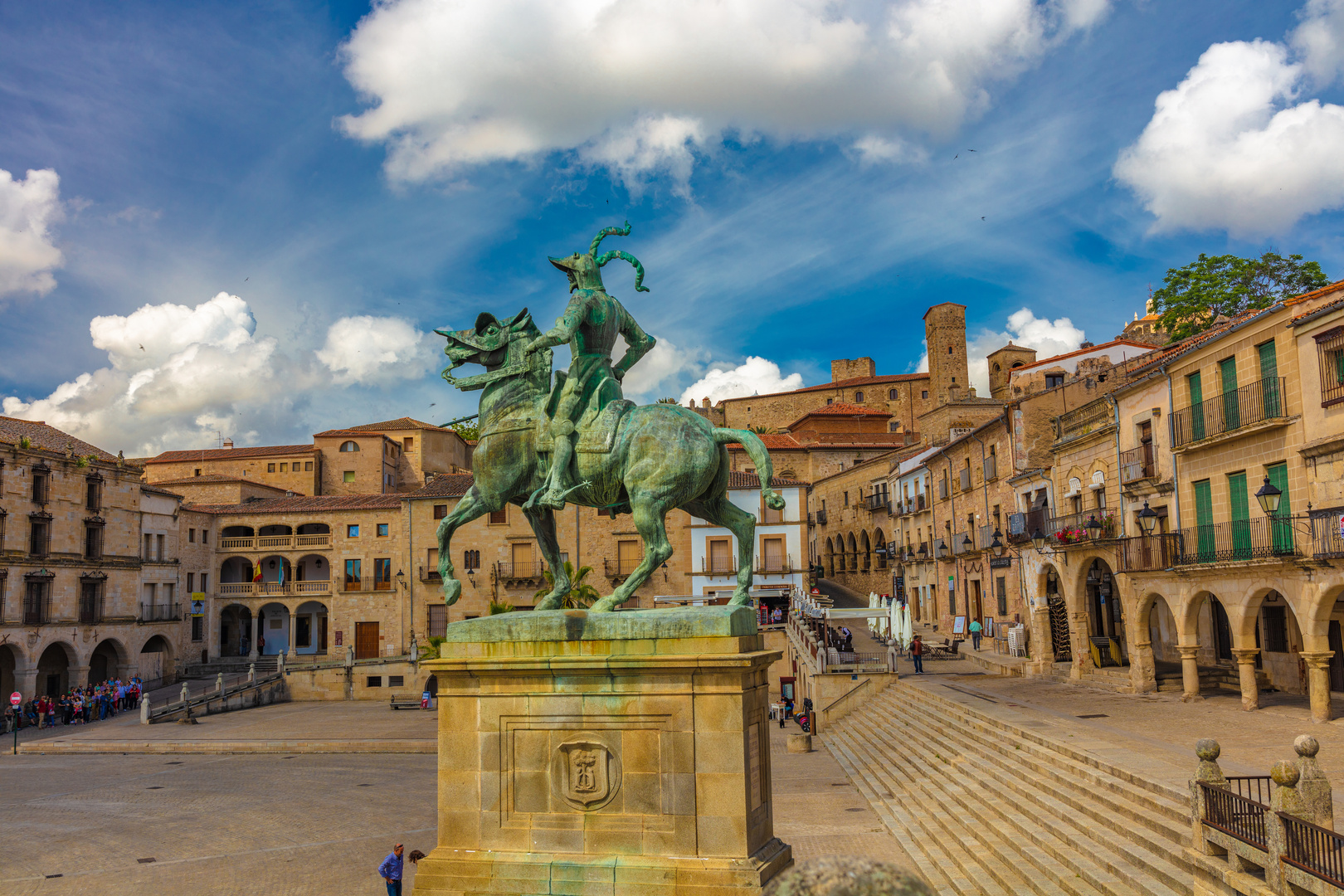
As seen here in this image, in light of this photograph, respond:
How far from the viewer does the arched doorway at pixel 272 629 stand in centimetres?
5553

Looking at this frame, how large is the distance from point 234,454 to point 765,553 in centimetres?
4341

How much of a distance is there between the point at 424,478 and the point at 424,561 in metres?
21.7

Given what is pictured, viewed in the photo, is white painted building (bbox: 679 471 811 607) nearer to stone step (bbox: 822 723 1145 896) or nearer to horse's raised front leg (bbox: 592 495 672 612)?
stone step (bbox: 822 723 1145 896)

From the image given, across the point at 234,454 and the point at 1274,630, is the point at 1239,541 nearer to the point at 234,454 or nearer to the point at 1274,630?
the point at 1274,630

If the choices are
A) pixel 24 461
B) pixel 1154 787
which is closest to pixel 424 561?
pixel 24 461

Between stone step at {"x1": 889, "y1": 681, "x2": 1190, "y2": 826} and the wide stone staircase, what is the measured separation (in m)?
0.02

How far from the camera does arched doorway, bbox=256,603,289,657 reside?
182ft

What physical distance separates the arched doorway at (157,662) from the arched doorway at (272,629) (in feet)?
17.8

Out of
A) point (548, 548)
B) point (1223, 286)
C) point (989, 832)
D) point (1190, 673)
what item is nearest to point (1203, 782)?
point (989, 832)

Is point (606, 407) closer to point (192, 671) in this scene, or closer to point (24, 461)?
point (24, 461)

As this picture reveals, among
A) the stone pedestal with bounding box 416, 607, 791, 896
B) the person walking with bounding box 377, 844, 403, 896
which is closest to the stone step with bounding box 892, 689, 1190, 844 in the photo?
the stone pedestal with bounding box 416, 607, 791, 896

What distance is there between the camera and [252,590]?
54.4 metres

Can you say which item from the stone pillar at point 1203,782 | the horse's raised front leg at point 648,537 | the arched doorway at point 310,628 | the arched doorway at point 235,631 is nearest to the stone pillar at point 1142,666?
the stone pillar at point 1203,782

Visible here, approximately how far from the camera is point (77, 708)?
125 ft
